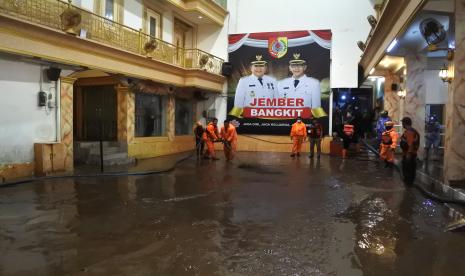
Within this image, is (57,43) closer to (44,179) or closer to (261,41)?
(44,179)

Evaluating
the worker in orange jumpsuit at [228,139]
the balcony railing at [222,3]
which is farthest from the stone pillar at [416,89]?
the balcony railing at [222,3]

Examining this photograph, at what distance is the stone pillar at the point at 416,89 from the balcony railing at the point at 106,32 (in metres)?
8.97

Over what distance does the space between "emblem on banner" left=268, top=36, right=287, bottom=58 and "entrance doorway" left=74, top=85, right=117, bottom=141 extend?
8713 millimetres

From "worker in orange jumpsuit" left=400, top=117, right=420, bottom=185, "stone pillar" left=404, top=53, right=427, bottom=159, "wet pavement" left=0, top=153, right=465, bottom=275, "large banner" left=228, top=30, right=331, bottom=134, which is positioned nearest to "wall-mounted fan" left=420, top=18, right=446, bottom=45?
"worker in orange jumpsuit" left=400, top=117, right=420, bottom=185

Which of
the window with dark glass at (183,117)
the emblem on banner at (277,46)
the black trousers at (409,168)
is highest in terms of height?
the emblem on banner at (277,46)

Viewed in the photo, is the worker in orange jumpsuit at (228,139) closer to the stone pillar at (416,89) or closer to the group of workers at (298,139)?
the group of workers at (298,139)

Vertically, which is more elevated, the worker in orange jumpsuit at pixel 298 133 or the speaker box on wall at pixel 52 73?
the speaker box on wall at pixel 52 73

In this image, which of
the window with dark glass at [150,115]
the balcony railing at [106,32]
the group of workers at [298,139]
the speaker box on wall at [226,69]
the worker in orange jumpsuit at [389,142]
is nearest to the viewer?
the balcony railing at [106,32]

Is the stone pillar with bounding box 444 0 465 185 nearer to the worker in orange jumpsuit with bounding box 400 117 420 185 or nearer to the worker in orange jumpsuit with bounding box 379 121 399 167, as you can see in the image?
the worker in orange jumpsuit with bounding box 400 117 420 185

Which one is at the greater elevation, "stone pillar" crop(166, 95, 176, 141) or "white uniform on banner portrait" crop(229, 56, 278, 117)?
"white uniform on banner portrait" crop(229, 56, 278, 117)

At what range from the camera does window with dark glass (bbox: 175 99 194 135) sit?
1967 cm

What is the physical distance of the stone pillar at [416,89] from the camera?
13.8m

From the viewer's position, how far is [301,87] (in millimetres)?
19641

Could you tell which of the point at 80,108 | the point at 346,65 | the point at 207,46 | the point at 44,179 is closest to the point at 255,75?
the point at 207,46
